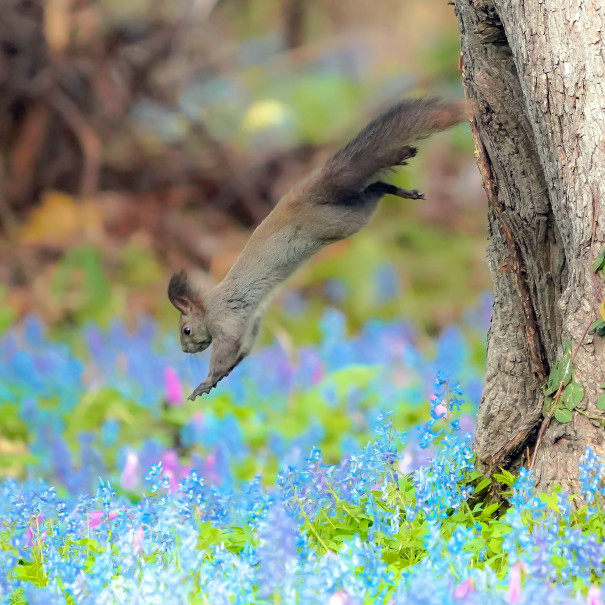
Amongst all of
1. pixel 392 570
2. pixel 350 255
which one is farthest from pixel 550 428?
pixel 350 255

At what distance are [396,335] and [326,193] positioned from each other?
3.06 meters

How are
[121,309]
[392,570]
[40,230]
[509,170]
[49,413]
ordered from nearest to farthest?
[392,570], [509,170], [49,413], [121,309], [40,230]

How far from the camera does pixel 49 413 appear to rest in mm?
5160

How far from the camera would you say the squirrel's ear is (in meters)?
3.68

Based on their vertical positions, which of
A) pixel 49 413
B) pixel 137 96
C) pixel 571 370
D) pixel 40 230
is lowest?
pixel 571 370

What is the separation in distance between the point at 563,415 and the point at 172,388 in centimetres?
260

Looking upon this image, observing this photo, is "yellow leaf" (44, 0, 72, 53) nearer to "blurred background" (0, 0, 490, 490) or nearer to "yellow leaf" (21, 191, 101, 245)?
"blurred background" (0, 0, 490, 490)

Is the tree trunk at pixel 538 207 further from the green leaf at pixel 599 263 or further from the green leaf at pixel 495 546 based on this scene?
the green leaf at pixel 495 546

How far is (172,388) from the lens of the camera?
195 inches

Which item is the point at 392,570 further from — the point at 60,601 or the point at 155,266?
the point at 155,266

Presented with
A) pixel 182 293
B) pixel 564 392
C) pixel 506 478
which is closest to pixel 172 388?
pixel 182 293

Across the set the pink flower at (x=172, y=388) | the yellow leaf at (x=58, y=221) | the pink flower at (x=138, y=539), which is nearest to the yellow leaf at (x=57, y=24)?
the yellow leaf at (x=58, y=221)

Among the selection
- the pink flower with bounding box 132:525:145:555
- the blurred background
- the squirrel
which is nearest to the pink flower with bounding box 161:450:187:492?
the squirrel

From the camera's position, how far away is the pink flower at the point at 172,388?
4.90 m
